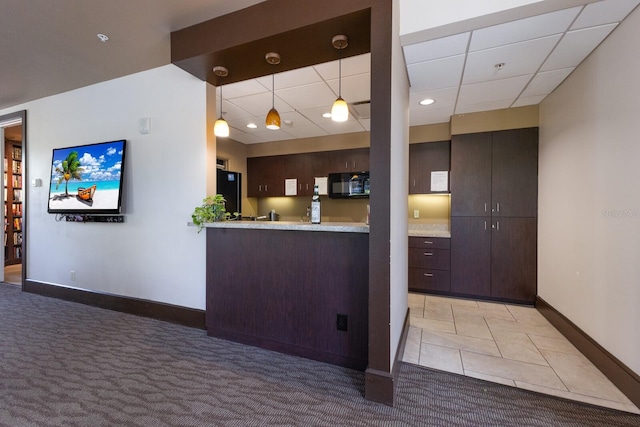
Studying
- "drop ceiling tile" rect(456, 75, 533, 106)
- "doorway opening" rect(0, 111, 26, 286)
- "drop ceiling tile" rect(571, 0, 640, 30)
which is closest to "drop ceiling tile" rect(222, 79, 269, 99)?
"drop ceiling tile" rect(456, 75, 533, 106)

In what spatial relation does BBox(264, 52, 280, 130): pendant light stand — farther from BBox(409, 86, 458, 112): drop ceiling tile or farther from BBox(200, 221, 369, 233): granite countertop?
BBox(409, 86, 458, 112): drop ceiling tile

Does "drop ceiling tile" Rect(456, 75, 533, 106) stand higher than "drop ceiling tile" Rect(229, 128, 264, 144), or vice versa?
"drop ceiling tile" Rect(229, 128, 264, 144)

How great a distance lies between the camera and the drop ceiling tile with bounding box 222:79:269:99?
10.1 feet

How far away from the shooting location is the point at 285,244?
7.52 feet

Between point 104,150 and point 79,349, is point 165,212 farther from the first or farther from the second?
point 79,349

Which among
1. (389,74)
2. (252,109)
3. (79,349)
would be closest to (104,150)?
(252,109)

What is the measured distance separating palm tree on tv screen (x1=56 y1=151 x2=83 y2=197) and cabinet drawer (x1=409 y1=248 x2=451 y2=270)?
4.62 m

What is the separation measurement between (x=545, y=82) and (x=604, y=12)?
1.12 meters

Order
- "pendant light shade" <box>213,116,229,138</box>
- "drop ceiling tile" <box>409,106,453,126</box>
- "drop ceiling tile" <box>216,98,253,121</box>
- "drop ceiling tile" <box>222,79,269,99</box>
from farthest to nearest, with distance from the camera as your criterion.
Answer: "drop ceiling tile" <box>409,106,453,126</box> < "drop ceiling tile" <box>216,98,253,121</box> < "drop ceiling tile" <box>222,79,269,99</box> < "pendant light shade" <box>213,116,229,138</box>

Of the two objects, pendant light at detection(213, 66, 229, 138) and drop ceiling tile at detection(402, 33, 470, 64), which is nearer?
drop ceiling tile at detection(402, 33, 470, 64)

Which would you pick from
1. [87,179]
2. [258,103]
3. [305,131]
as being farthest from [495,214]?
[87,179]

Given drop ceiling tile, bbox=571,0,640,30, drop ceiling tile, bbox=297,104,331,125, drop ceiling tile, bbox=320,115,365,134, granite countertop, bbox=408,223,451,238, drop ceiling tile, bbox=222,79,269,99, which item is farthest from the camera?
drop ceiling tile, bbox=320,115,365,134

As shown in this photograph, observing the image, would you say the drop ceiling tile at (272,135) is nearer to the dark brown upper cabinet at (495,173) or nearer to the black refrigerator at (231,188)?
the black refrigerator at (231,188)

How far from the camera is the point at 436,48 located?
2.23 m
